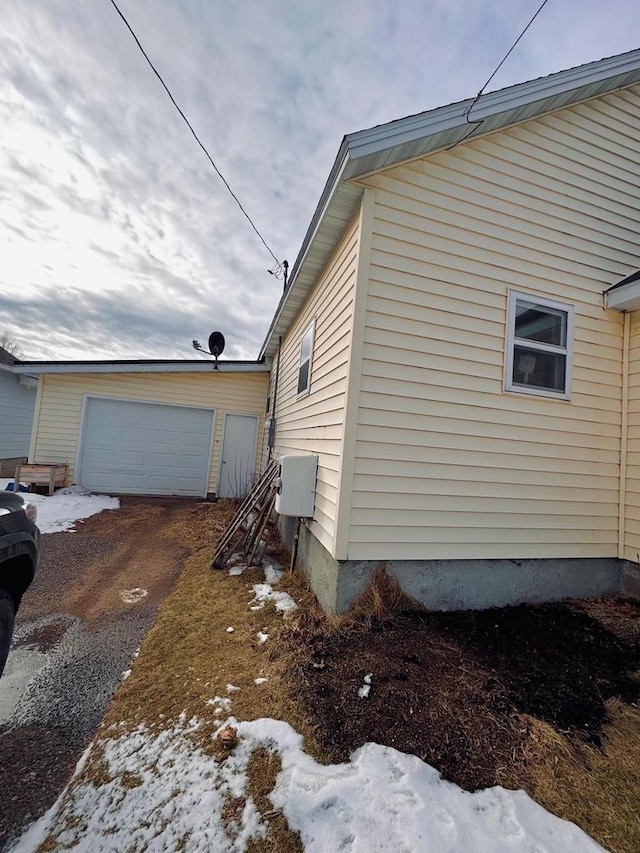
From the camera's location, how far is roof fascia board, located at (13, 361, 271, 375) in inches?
349

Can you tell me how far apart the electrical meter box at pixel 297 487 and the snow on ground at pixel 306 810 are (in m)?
2.16

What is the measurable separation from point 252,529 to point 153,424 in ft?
19.1

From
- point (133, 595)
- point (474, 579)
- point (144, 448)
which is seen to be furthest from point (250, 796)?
point (144, 448)

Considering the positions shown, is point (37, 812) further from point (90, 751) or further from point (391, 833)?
point (391, 833)

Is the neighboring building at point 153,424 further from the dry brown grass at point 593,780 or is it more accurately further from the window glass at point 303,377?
the dry brown grass at point 593,780

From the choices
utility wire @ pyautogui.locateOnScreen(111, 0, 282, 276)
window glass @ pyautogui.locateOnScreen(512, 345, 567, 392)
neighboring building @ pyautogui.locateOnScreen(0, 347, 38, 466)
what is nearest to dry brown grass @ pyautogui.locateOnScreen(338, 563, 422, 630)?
window glass @ pyautogui.locateOnScreen(512, 345, 567, 392)

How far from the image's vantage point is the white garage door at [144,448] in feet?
30.5

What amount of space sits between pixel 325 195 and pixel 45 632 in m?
4.87

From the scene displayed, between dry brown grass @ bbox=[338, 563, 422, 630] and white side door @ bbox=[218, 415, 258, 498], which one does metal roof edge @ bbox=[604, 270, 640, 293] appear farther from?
white side door @ bbox=[218, 415, 258, 498]

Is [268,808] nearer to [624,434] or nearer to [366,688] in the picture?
[366,688]

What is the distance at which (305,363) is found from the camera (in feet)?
18.1

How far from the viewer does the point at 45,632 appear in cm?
317

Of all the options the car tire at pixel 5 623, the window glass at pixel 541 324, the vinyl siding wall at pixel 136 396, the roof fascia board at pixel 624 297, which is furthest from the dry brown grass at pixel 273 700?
the vinyl siding wall at pixel 136 396

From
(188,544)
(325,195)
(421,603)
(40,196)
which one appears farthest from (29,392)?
(421,603)
